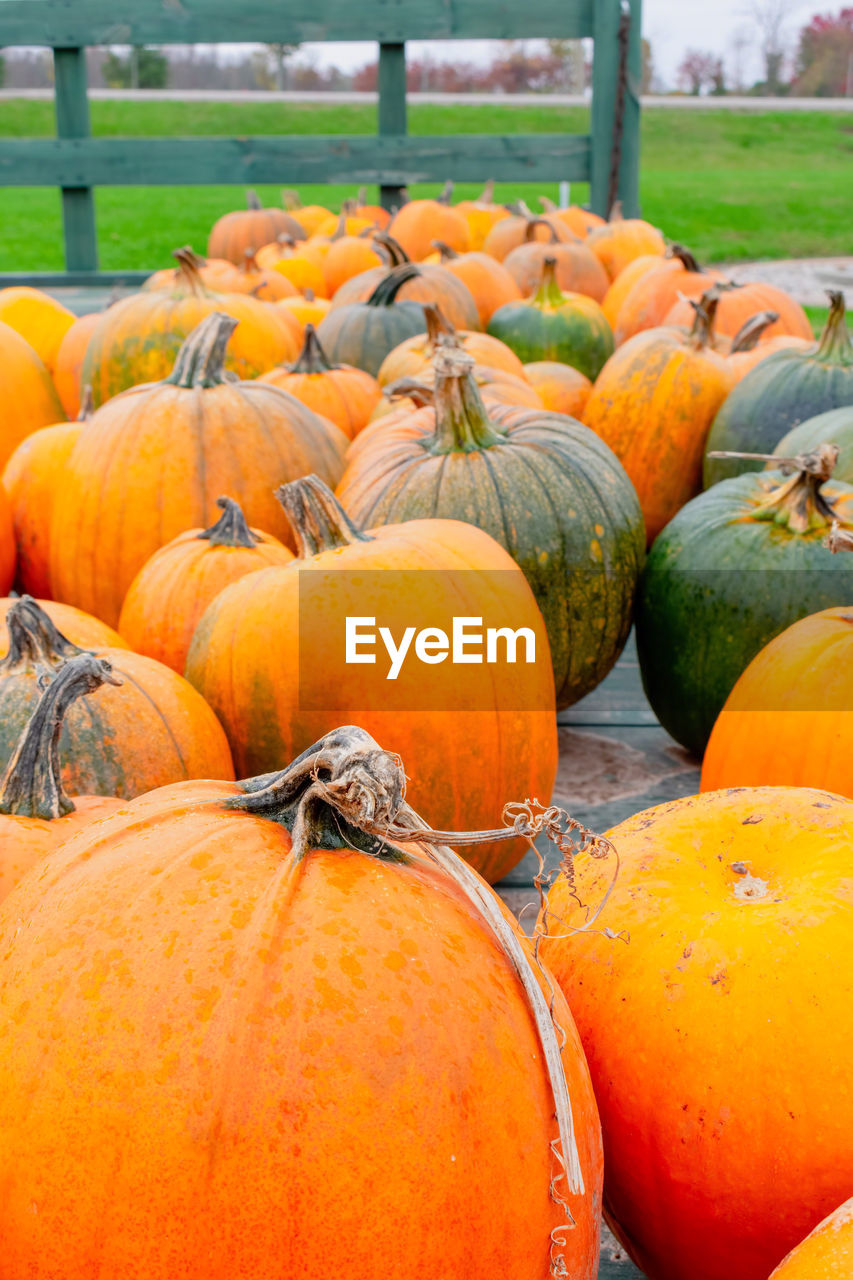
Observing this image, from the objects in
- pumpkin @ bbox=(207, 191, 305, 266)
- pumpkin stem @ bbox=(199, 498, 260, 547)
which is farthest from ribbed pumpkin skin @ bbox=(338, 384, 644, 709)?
pumpkin @ bbox=(207, 191, 305, 266)

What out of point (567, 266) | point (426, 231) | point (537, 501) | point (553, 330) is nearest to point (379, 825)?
point (537, 501)

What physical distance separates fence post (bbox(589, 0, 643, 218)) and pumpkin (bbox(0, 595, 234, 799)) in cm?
682

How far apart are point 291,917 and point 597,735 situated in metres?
1.93

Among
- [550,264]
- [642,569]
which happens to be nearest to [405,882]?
[642,569]

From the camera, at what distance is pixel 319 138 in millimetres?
8320

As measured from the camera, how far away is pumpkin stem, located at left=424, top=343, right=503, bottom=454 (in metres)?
2.69

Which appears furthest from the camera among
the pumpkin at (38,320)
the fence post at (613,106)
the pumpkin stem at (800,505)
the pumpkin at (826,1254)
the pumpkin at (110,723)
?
the fence post at (613,106)

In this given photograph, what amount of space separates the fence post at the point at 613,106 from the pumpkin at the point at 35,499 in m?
5.64

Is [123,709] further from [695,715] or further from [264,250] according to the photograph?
[264,250]

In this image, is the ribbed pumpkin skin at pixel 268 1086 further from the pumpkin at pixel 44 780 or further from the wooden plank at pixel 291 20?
the wooden plank at pixel 291 20

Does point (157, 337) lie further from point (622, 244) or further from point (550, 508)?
point (622, 244)

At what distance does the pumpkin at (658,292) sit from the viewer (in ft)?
18.1

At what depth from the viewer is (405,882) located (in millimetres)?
1146

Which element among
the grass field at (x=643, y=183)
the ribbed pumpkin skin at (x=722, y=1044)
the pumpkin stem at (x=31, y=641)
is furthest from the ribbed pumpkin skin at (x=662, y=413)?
the grass field at (x=643, y=183)
